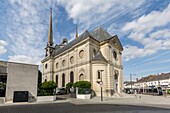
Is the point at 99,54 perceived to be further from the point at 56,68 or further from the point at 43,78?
the point at 43,78

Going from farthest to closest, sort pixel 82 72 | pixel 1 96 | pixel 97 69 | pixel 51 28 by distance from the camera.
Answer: pixel 51 28 < pixel 82 72 < pixel 97 69 < pixel 1 96

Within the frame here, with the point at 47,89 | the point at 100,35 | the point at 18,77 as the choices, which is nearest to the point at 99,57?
the point at 100,35

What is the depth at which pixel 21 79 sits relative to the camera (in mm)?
19062

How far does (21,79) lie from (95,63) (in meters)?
16.5

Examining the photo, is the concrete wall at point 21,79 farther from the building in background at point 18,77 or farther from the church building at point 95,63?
the church building at point 95,63

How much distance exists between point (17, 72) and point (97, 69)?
16.9m

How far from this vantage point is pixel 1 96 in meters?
17.8

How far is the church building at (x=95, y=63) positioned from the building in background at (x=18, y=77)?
480 inches

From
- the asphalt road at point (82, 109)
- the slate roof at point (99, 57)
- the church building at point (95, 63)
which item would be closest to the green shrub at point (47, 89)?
the asphalt road at point (82, 109)

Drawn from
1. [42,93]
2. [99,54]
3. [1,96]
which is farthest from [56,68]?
[1,96]

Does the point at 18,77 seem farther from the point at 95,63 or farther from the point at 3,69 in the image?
the point at 95,63

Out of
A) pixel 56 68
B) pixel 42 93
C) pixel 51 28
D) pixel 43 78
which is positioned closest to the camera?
pixel 42 93

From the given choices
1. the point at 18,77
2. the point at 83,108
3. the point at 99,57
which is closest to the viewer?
the point at 83,108

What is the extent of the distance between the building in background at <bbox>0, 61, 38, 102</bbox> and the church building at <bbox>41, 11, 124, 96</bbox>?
1219 cm
